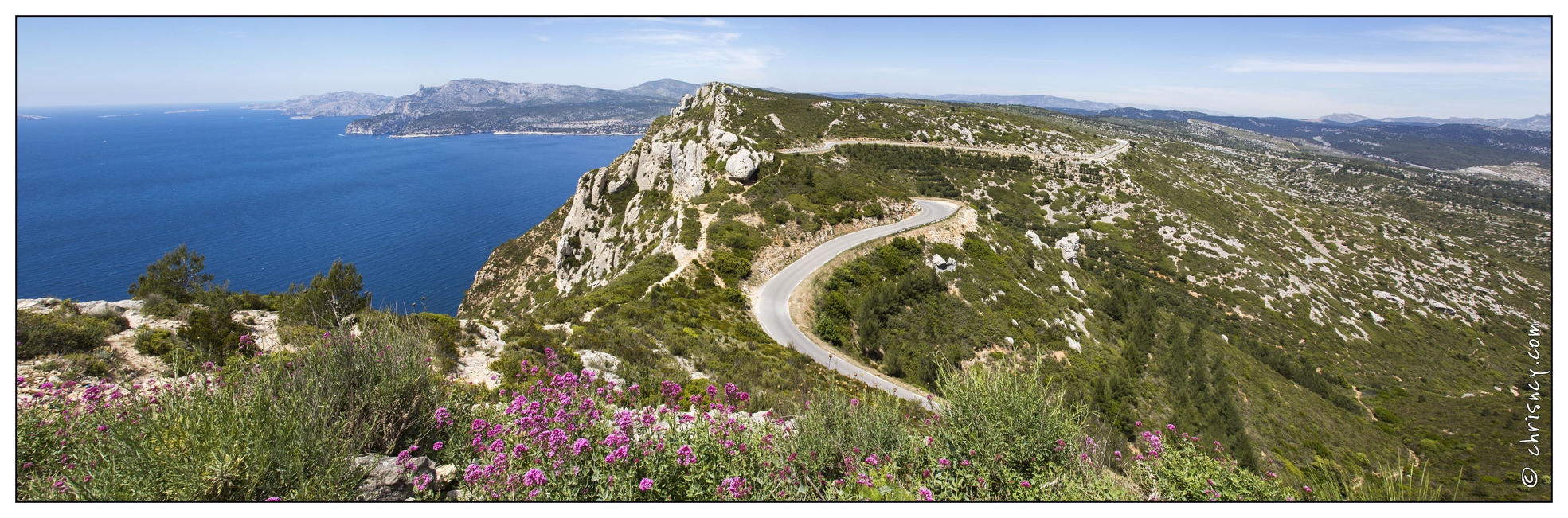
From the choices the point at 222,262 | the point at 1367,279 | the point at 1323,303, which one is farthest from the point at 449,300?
the point at 1367,279

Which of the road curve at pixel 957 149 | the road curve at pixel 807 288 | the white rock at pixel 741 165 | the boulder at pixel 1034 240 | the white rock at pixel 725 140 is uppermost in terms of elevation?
the road curve at pixel 957 149

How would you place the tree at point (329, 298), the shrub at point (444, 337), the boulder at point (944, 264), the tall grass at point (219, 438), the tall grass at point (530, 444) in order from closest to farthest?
the tall grass at point (219, 438) → the tall grass at point (530, 444) → the shrub at point (444, 337) → the tree at point (329, 298) → the boulder at point (944, 264)

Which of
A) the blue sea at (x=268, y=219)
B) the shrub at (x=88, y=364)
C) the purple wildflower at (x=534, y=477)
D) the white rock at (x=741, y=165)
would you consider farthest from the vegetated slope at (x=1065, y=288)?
the blue sea at (x=268, y=219)

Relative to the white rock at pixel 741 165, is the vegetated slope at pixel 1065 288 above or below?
below

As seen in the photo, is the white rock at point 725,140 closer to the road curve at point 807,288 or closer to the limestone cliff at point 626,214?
the limestone cliff at point 626,214

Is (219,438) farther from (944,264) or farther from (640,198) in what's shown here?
(640,198)

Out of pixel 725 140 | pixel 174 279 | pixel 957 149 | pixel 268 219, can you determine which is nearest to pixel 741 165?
pixel 725 140
